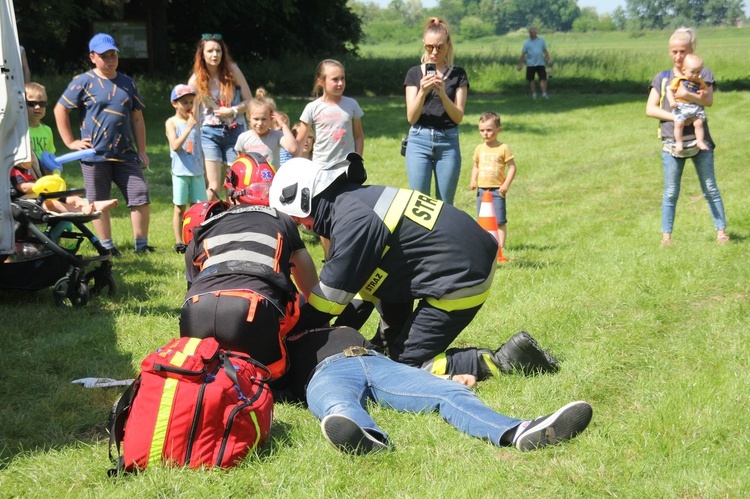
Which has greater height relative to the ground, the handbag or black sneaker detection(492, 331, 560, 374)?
the handbag

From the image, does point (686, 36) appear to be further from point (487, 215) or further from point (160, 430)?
point (160, 430)

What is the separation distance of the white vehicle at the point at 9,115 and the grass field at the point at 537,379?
2.93 feet

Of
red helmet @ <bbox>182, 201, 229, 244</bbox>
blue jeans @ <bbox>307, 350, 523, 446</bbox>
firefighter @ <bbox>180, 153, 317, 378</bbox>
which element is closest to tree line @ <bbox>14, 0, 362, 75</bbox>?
red helmet @ <bbox>182, 201, 229, 244</bbox>

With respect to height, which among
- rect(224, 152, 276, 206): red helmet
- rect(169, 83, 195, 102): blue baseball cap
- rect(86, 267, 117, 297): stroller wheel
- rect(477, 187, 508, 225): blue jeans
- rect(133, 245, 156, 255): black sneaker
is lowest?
rect(133, 245, 156, 255): black sneaker

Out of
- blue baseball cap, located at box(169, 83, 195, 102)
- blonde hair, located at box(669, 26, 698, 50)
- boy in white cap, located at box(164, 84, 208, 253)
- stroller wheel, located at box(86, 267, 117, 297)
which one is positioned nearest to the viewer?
stroller wheel, located at box(86, 267, 117, 297)

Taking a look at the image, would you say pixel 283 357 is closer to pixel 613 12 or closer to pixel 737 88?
pixel 737 88

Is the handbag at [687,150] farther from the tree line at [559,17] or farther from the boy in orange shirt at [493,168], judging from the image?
the tree line at [559,17]

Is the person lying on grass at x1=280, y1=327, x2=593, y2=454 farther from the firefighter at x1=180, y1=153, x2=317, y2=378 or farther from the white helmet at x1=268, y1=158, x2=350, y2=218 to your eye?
the white helmet at x1=268, y1=158, x2=350, y2=218

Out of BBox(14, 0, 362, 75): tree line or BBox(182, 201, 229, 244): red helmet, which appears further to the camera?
BBox(14, 0, 362, 75): tree line

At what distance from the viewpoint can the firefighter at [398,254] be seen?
4.61m

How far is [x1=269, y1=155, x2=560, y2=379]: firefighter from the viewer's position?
181 inches

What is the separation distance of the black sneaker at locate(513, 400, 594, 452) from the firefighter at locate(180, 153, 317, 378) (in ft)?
4.47

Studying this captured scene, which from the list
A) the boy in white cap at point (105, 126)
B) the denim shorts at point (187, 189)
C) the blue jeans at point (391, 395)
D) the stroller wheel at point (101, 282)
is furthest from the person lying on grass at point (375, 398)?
the denim shorts at point (187, 189)

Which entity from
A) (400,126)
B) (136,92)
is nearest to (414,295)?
(136,92)
